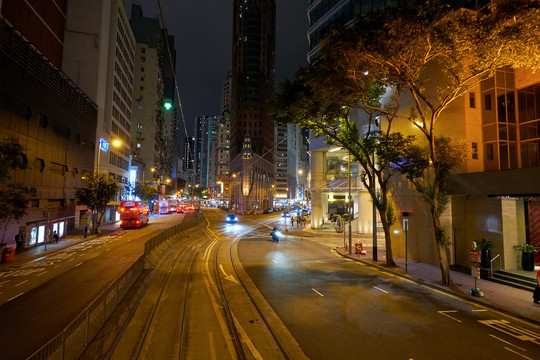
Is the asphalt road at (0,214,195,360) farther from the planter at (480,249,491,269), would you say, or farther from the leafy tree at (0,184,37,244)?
the planter at (480,249,491,269)


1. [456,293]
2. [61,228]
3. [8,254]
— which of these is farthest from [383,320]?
[61,228]

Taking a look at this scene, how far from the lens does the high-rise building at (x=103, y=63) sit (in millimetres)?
47625

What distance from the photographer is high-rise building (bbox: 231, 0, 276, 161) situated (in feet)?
374

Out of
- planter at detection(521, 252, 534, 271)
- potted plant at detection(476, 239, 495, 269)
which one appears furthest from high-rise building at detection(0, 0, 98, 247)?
planter at detection(521, 252, 534, 271)

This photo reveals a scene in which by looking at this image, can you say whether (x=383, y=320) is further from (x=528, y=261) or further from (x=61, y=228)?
(x=61, y=228)

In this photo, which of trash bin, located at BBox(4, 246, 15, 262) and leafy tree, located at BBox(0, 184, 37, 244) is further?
trash bin, located at BBox(4, 246, 15, 262)

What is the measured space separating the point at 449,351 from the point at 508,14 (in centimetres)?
1267

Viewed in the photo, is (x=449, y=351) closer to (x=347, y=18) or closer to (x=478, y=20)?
(x=478, y=20)

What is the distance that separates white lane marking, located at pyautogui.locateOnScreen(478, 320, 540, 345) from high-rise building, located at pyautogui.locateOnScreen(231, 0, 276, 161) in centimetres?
10203

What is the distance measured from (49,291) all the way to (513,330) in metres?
19.7

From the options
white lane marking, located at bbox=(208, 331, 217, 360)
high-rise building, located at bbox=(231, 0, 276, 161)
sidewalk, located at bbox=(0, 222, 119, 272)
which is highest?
high-rise building, located at bbox=(231, 0, 276, 161)

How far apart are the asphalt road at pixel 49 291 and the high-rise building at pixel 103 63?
18.3 m

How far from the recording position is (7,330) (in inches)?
380

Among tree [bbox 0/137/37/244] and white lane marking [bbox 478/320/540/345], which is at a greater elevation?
tree [bbox 0/137/37/244]
